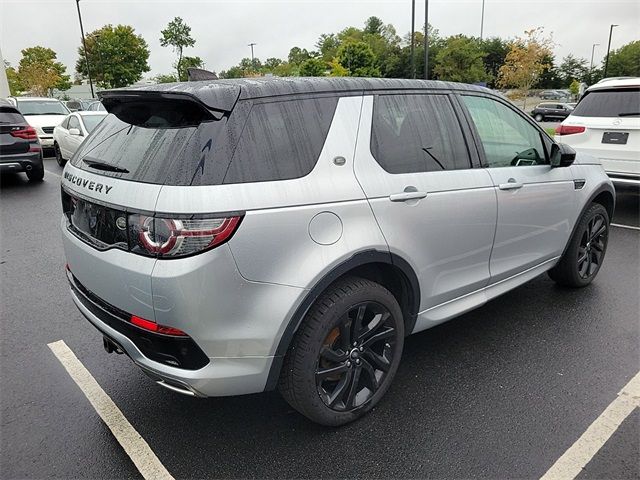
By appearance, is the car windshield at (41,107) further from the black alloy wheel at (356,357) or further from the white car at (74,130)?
the black alloy wheel at (356,357)

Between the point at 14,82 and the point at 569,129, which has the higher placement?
Result: the point at 14,82

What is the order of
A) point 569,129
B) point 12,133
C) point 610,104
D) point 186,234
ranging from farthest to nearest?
point 12,133, point 569,129, point 610,104, point 186,234

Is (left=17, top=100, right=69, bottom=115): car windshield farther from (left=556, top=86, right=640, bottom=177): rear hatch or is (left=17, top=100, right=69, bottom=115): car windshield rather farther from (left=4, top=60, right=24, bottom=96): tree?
(left=4, top=60, right=24, bottom=96): tree

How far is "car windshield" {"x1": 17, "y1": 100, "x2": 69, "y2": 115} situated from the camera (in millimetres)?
14345

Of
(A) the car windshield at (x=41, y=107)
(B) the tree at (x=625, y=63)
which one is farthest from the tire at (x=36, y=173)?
(B) the tree at (x=625, y=63)

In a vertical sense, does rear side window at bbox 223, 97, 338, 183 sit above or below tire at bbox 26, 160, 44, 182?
above

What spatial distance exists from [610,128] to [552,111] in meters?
33.8

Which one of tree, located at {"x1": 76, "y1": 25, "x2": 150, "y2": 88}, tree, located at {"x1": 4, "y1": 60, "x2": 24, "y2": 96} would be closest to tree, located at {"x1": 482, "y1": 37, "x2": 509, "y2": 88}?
tree, located at {"x1": 76, "y1": 25, "x2": 150, "y2": 88}

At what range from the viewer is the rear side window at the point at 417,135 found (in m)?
2.56

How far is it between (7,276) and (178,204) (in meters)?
3.92

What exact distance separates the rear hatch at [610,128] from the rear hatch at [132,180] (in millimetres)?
6057

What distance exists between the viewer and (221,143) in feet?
6.66

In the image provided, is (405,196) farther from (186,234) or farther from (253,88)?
(186,234)

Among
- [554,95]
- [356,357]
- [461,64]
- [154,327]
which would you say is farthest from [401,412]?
[554,95]
